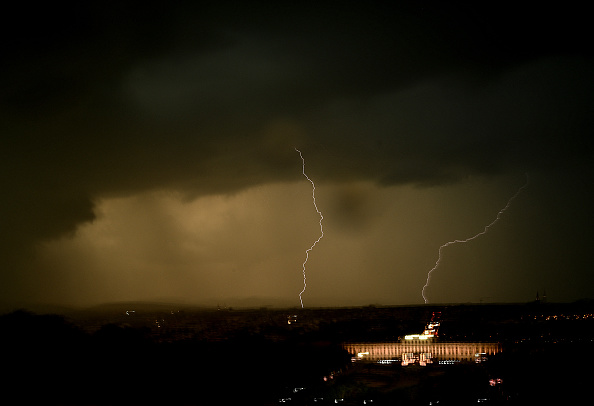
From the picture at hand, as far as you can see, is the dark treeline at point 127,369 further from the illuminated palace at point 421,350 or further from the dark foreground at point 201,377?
the illuminated palace at point 421,350

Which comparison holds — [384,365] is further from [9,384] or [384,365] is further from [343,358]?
[9,384]

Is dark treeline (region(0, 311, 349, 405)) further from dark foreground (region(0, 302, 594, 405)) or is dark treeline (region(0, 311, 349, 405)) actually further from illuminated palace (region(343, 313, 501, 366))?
illuminated palace (region(343, 313, 501, 366))

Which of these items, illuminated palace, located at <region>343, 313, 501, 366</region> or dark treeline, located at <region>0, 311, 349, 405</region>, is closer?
dark treeline, located at <region>0, 311, 349, 405</region>

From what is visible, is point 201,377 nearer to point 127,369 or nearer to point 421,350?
point 127,369

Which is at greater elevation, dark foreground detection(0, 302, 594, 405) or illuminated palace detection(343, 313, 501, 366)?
dark foreground detection(0, 302, 594, 405)

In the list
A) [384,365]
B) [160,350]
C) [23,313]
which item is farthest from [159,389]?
[384,365]

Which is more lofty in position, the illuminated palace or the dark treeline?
the dark treeline

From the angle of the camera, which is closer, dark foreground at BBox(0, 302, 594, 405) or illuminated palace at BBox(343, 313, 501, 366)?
dark foreground at BBox(0, 302, 594, 405)

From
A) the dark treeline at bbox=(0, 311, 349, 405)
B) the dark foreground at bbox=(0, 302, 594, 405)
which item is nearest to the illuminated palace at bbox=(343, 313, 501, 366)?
the dark foreground at bbox=(0, 302, 594, 405)
